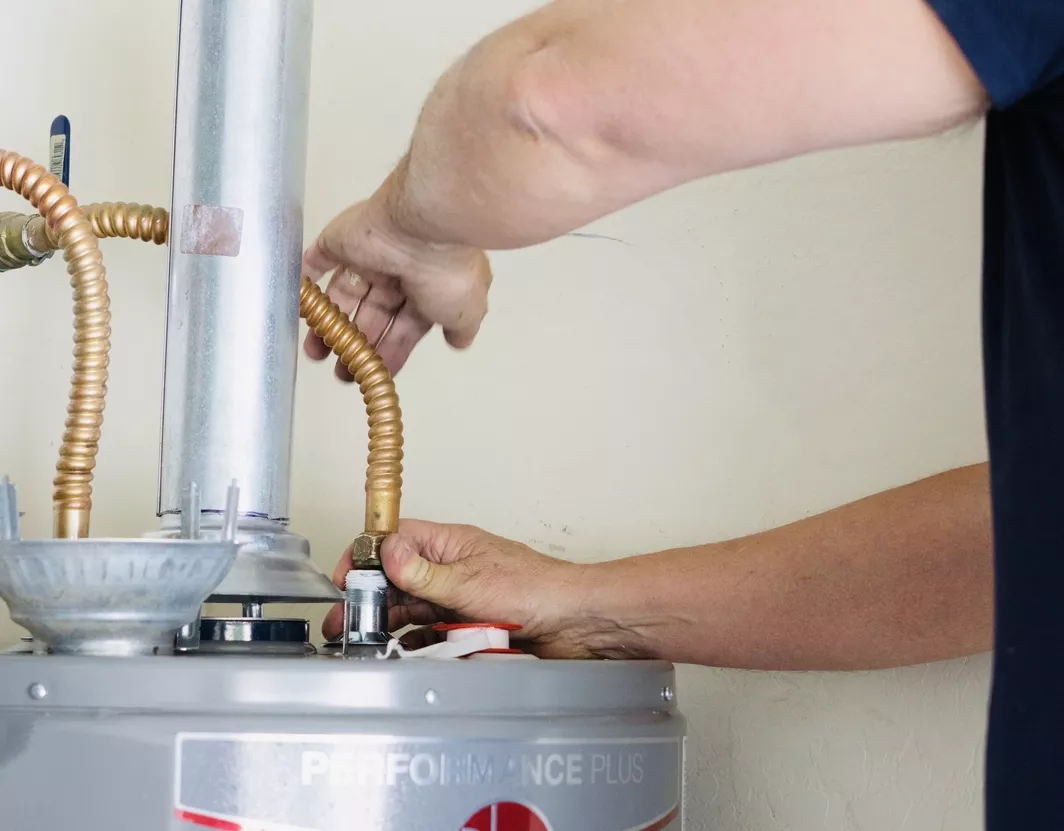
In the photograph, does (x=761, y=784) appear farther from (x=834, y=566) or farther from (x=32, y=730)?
(x=32, y=730)

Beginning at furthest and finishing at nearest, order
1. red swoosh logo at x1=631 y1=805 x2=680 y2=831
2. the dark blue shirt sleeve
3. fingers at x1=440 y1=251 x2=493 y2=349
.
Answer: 1. fingers at x1=440 y1=251 x2=493 y2=349
2. red swoosh logo at x1=631 y1=805 x2=680 y2=831
3. the dark blue shirt sleeve

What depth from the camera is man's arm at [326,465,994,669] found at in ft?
2.89

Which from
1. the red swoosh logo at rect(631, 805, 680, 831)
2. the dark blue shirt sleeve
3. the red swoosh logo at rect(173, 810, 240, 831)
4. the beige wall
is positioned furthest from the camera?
the beige wall

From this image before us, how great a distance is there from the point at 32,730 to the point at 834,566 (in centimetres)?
57

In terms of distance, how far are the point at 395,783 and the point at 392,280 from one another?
1.22ft

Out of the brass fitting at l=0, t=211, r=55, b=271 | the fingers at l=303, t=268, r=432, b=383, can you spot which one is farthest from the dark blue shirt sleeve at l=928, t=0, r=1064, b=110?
the brass fitting at l=0, t=211, r=55, b=271

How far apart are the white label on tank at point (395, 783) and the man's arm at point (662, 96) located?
0.89 ft

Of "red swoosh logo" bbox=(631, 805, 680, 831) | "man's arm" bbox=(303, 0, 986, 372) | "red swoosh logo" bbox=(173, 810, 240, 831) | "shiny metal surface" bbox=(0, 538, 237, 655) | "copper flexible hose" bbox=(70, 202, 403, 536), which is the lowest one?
"red swoosh logo" bbox=(631, 805, 680, 831)

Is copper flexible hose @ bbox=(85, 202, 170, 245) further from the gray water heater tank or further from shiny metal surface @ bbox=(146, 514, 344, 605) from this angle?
the gray water heater tank

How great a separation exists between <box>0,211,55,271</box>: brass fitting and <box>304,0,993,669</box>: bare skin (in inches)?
7.2

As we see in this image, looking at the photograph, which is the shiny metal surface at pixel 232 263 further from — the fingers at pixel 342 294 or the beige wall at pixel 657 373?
the beige wall at pixel 657 373

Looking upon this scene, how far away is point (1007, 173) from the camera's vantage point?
53cm

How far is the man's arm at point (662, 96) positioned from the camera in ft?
1.60

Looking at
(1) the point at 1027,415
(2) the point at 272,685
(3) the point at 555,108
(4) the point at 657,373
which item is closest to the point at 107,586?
(2) the point at 272,685
